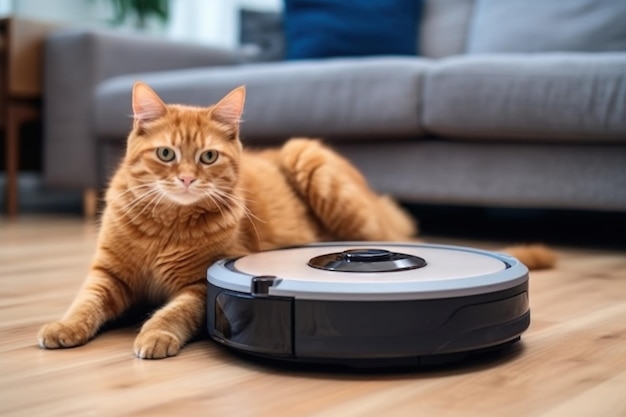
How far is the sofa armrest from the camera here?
3418mm

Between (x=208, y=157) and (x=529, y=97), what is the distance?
1.34 m

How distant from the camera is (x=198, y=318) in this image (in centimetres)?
130

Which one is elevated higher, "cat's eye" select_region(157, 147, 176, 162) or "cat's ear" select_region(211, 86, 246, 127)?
"cat's ear" select_region(211, 86, 246, 127)

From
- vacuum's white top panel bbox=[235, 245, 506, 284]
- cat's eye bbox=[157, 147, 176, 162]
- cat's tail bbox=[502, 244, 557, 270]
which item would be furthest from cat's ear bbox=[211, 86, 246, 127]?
cat's tail bbox=[502, 244, 557, 270]

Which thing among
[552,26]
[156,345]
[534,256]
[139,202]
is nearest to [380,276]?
[156,345]

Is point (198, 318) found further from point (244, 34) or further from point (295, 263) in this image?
point (244, 34)

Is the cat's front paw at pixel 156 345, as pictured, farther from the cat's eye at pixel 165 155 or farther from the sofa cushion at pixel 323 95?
the sofa cushion at pixel 323 95

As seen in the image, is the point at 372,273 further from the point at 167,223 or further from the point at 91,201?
the point at 91,201

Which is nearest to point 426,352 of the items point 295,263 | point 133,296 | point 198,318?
point 295,263

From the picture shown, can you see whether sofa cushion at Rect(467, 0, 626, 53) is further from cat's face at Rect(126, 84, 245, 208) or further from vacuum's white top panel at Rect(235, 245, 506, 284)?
cat's face at Rect(126, 84, 245, 208)

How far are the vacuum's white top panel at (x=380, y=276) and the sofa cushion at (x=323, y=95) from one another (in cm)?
125

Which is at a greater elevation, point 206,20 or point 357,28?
point 206,20

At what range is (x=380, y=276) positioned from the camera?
45.7 inches

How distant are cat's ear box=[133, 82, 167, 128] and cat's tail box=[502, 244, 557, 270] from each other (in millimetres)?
952
